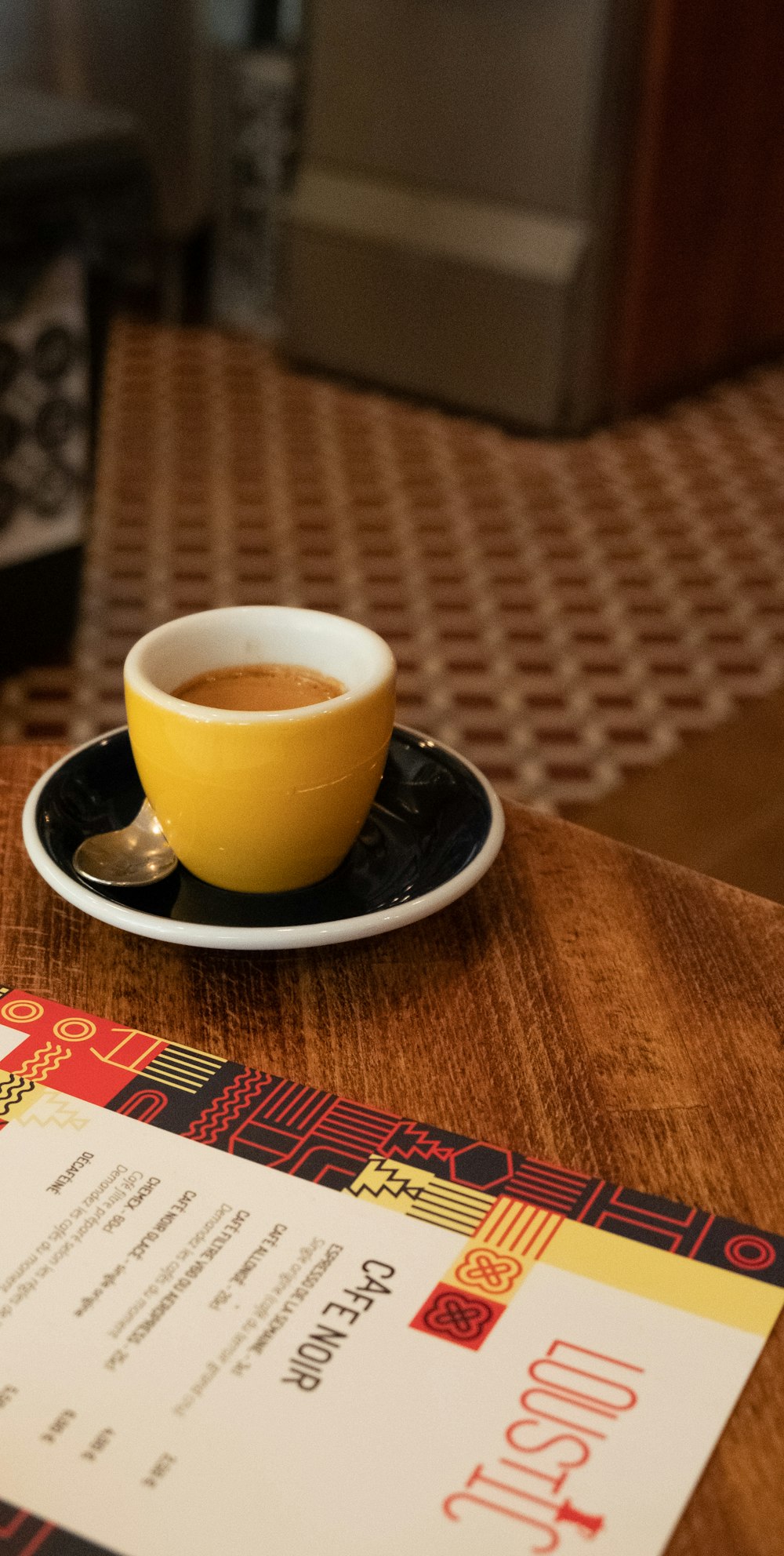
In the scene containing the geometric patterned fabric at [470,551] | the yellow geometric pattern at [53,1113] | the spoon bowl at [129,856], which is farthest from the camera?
the geometric patterned fabric at [470,551]

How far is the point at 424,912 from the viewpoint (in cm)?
58

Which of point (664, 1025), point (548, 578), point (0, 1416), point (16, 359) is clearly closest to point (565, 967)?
point (664, 1025)

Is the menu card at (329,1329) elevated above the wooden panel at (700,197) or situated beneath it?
situated beneath

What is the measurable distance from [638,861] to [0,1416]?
399 millimetres

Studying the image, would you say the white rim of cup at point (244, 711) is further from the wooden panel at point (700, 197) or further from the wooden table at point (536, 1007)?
the wooden panel at point (700, 197)

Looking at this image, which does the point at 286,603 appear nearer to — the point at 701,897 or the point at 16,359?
the point at 16,359

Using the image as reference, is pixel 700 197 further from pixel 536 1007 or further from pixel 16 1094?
pixel 16 1094

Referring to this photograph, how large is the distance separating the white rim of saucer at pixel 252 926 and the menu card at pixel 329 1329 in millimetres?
52

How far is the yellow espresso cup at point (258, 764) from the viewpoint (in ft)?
1.88

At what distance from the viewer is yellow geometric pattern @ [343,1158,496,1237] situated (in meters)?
0.48

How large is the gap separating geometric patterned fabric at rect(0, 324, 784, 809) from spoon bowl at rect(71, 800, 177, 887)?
1.14m

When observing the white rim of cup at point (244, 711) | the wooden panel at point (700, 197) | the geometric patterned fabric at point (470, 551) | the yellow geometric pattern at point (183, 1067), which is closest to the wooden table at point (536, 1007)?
the yellow geometric pattern at point (183, 1067)

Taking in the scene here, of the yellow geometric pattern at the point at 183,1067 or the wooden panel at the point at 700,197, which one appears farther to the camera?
the wooden panel at the point at 700,197

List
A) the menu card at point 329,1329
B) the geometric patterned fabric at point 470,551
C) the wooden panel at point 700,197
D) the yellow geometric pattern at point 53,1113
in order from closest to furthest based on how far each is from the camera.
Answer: the menu card at point 329,1329, the yellow geometric pattern at point 53,1113, the geometric patterned fabric at point 470,551, the wooden panel at point 700,197
